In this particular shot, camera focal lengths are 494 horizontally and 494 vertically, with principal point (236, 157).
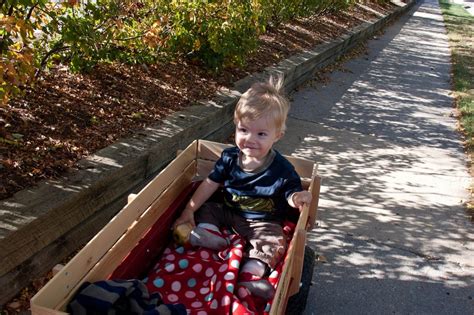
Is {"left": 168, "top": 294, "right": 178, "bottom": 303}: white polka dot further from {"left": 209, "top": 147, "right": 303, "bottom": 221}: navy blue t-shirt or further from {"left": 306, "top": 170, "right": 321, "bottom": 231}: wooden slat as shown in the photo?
{"left": 306, "top": 170, "right": 321, "bottom": 231}: wooden slat

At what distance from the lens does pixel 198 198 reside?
292 cm

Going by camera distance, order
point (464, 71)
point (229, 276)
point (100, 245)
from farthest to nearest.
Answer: point (464, 71)
point (229, 276)
point (100, 245)

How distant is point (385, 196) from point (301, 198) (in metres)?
2.06

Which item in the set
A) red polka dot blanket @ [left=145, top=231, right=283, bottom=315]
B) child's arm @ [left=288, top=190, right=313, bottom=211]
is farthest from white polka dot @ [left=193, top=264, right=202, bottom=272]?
child's arm @ [left=288, top=190, right=313, bottom=211]

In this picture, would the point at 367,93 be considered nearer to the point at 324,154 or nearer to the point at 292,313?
the point at 324,154

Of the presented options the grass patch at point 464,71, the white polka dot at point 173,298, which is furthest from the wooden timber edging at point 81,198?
the grass patch at point 464,71

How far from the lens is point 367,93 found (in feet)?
25.3

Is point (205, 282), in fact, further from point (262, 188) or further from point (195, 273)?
point (262, 188)

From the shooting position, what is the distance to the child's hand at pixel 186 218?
279cm

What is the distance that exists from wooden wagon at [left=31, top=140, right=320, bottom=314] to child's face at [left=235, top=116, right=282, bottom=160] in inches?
16.3

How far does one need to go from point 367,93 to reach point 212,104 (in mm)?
3799

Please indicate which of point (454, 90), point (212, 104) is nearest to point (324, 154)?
point (212, 104)

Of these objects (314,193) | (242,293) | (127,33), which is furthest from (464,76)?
(242,293)

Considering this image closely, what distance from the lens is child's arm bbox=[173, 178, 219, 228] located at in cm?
284
